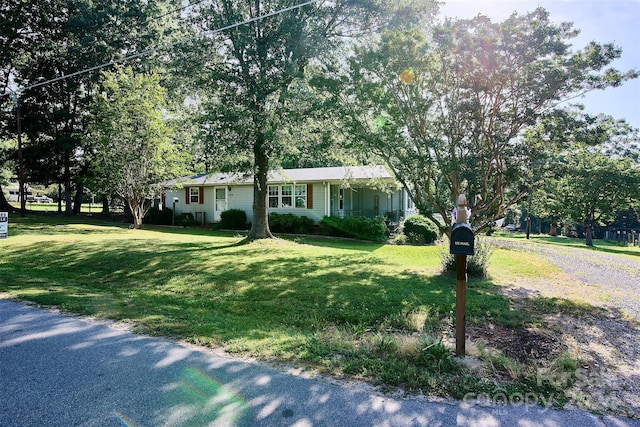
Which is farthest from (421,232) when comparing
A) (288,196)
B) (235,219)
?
Result: (235,219)

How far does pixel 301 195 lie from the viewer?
21.1m

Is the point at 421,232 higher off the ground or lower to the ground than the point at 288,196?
lower

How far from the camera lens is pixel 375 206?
22359 mm

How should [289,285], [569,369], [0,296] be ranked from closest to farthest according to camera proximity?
[569,369] → [0,296] → [289,285]

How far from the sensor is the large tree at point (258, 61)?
1177cm

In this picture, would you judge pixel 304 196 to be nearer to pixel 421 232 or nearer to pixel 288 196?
pixel 288 196

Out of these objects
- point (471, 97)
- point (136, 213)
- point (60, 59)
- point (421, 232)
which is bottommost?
point (421, 232)

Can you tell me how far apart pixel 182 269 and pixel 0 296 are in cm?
341

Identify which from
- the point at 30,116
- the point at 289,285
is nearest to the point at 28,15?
the point at 30,116

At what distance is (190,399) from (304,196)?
59.3ft

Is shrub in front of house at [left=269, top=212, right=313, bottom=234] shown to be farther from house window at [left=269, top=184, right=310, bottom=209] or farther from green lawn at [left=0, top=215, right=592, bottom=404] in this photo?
green lawn at [left=0, top=215, right=592, bottom=404]

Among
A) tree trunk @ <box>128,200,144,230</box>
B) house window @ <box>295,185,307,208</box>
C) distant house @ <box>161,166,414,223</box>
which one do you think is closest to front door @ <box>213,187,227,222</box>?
distant house @ <box>161,166,414,223</box>

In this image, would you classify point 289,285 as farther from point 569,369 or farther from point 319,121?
point 319,121

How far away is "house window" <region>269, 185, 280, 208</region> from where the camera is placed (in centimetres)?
2192
